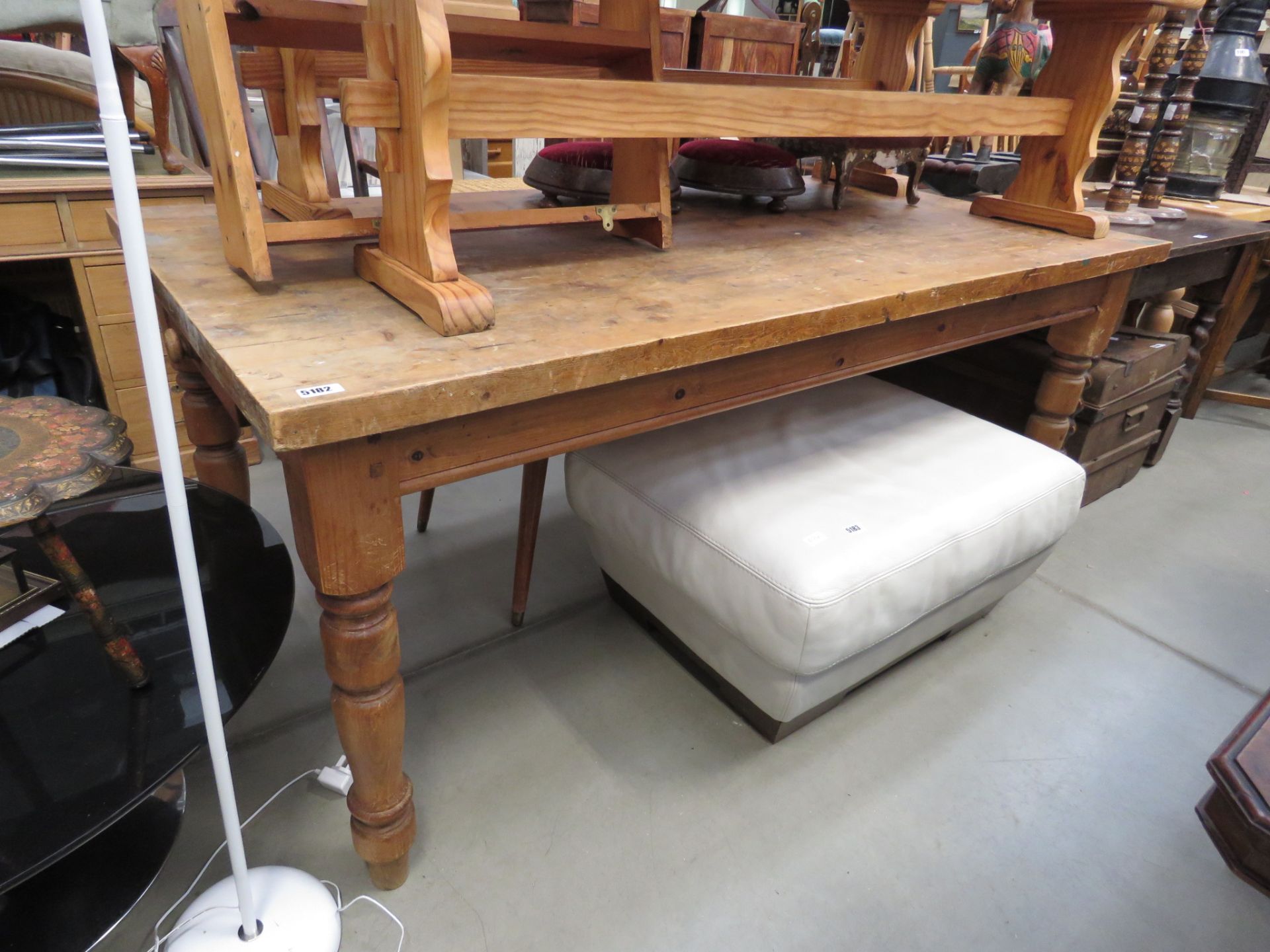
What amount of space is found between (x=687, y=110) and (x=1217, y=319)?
7.88 ft

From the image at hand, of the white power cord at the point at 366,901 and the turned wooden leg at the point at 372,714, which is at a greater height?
the turned wooden leg at the point at 372,714

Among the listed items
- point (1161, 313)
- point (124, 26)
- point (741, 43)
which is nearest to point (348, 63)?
point (124, 26)

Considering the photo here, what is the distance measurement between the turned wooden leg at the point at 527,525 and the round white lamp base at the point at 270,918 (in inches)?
24.4

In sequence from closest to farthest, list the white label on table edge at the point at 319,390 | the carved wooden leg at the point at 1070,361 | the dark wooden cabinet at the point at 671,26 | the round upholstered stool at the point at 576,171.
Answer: the white label on table edge at the point at 319,390, the round upholstered stool at the point at 576,171, the carved wooden leg at the point at 1070,361, the dark wooden cabinet at the point at 671,26

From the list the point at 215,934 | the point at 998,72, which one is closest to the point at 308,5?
the point at 215,934

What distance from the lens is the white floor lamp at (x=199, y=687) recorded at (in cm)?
50

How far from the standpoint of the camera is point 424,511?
1786 millimetres

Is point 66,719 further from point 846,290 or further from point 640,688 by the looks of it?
point 846,290

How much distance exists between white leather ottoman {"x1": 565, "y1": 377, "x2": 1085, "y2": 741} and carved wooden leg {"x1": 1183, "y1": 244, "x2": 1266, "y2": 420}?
4.59ft

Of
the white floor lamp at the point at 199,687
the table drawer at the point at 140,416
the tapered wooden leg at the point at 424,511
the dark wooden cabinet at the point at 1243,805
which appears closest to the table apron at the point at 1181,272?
the dark wooden cabinet at the point at 1243,805

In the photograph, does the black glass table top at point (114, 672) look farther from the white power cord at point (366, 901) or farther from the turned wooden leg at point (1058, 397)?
the turned wooden leg at point (1058, 397)

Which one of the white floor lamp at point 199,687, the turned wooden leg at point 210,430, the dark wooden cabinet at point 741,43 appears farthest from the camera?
the dark wooden cabinet at point 741,43

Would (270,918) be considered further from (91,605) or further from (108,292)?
(108,292)

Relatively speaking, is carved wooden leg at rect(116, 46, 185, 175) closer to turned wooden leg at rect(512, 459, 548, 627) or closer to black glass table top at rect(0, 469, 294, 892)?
black glass table top at rect(0, 469, 294, 892)
